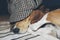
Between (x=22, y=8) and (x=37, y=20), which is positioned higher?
(x=22, y=8)

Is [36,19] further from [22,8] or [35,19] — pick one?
[22,8]

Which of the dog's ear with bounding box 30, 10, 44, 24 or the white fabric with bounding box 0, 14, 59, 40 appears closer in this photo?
the white fabric with bounding box 0, 14, 59, 40

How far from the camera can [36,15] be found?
→ 4.33 ft

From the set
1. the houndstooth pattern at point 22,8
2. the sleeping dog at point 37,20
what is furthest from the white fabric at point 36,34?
the houndstooth pattern at point 22,8

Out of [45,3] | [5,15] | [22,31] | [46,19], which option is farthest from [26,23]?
[5,15]

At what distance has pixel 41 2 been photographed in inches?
54.2

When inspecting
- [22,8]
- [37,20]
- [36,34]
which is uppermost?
[22,8]

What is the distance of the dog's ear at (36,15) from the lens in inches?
51.6

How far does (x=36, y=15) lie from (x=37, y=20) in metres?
0.05

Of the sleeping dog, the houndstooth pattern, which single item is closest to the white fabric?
the sleeping dog

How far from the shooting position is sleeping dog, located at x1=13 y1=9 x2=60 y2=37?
1.26 metres

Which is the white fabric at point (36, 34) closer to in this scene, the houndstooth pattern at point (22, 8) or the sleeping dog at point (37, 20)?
the sleeping dog at point (37, 20)

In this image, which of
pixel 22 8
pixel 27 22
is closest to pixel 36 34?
pixel 27 22

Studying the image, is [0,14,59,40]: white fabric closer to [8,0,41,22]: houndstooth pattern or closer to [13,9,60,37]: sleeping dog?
[13,9,60,37]: sleeping dog
